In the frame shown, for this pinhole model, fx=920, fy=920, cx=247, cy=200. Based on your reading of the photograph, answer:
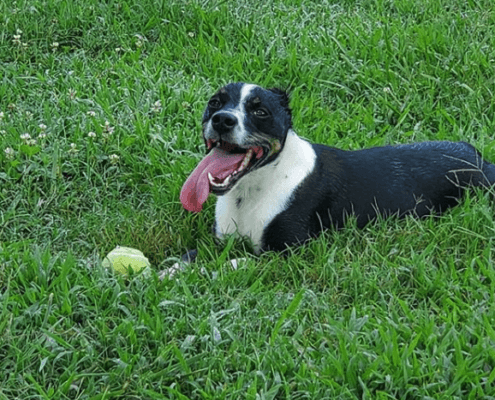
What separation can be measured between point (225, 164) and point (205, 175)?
0.34 feet

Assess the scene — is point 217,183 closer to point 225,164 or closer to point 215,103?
point 225,164

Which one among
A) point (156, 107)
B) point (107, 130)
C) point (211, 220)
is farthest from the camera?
point (156, 107)

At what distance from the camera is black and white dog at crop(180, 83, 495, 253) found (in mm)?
4168

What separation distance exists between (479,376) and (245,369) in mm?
836

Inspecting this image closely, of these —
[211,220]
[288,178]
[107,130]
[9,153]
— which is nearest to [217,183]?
[288,178]

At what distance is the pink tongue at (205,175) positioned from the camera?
4184mm

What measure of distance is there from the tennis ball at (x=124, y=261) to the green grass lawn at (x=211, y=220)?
0.27 feet

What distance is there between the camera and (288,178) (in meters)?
4.27

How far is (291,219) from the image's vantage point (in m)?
4.25

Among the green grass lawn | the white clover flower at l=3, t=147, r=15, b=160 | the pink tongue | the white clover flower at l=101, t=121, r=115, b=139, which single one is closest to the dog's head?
the pink tongue

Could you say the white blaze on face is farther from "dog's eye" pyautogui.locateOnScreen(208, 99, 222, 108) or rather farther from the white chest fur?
the white chest fur

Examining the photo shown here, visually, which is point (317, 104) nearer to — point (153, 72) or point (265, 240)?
point (153, 72)

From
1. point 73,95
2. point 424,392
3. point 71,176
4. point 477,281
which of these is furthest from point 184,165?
point 424,392

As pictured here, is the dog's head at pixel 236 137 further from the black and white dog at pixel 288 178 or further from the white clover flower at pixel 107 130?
the white clover flower at pixel 107 130
